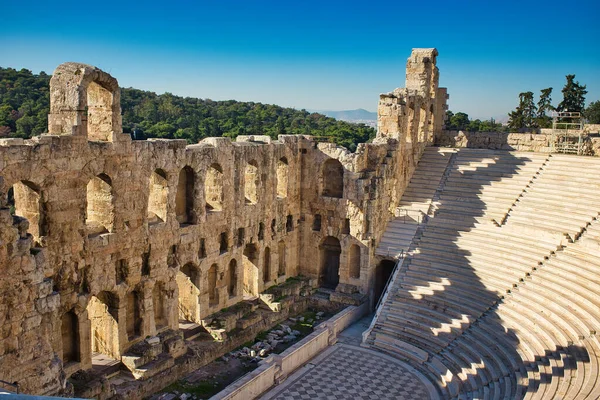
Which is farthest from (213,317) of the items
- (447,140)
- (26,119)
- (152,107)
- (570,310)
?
(152,107)

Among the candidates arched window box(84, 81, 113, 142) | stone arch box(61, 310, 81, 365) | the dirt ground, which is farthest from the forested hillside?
stone arch box(61, 310, 81, 365)

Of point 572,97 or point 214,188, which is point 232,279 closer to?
point 214,188

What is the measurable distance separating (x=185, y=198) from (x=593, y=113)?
44.5 metres

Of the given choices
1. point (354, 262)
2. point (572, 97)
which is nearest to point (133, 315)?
point (354, 262)

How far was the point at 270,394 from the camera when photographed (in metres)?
17.5

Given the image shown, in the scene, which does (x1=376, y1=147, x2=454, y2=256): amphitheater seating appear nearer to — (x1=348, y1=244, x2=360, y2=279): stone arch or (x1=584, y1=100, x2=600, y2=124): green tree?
(x1=348, y1=244, x2=360, y2=279): stone arch

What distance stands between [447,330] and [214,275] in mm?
8753

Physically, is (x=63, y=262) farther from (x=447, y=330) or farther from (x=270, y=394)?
(x=447, y=330)

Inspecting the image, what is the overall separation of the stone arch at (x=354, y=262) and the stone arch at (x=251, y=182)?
5.13m

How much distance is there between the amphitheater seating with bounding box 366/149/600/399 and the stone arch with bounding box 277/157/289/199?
582 cm

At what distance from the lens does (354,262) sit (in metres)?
25.7

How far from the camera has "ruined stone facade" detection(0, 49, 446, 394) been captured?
13781 mm

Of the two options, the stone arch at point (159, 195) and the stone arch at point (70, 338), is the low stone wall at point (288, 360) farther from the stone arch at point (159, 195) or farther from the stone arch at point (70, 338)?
the stone arch at point (159, 195)

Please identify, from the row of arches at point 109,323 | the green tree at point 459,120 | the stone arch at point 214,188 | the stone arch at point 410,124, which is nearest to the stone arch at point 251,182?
the stone arch at point 214,188
